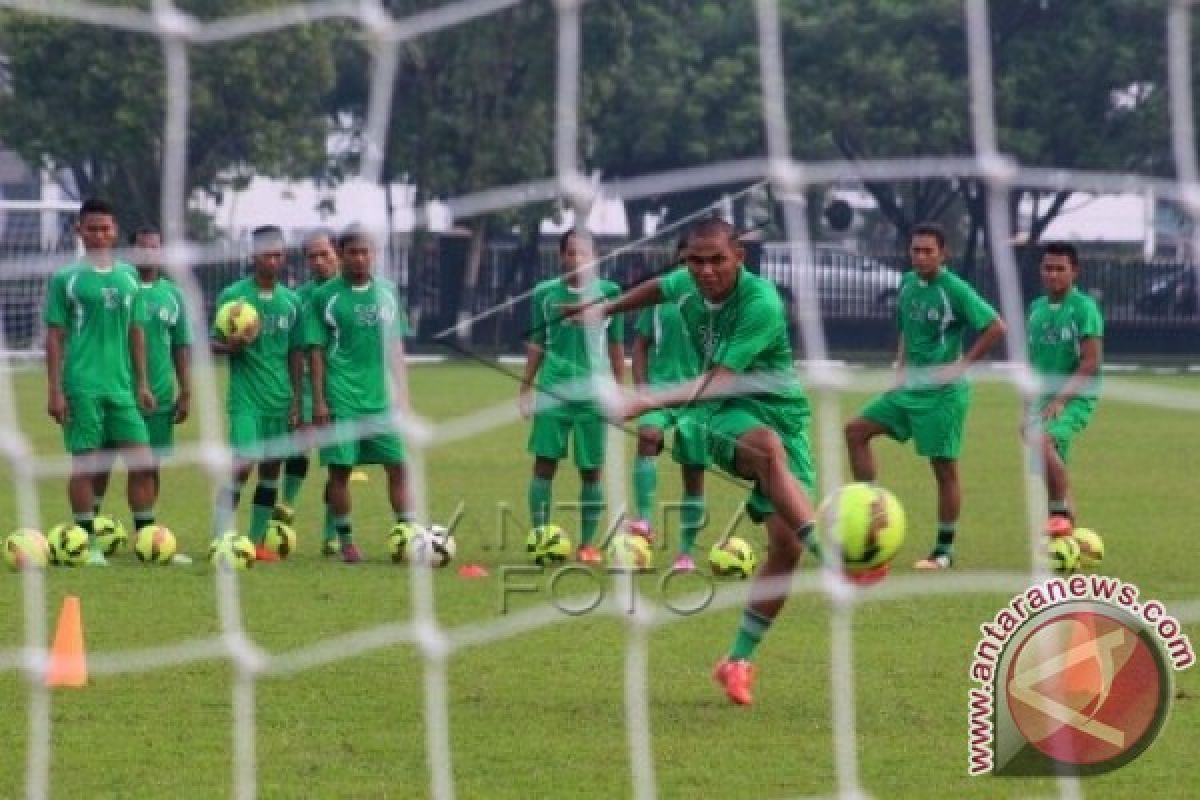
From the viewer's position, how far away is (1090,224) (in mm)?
46938

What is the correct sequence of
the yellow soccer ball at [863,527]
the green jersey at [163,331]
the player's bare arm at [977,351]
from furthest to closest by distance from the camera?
the green jersey at [163,331] → the player's bare arm at [977,351] → the yellow soccer ball at [863,527]

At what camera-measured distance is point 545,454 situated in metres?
13.0

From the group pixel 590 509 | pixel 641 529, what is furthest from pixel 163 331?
pixel 641 529

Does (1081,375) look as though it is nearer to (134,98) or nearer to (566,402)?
(566,402)

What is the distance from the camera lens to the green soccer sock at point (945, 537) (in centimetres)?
1265

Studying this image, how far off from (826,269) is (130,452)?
89.4ft

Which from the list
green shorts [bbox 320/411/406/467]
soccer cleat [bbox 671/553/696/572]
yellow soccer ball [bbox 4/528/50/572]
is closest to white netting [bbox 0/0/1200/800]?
yellow soccer ball [bbox 4/528/50/572]

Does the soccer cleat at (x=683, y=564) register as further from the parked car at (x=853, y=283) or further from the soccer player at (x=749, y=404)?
the parked car at (x=853, y=283)

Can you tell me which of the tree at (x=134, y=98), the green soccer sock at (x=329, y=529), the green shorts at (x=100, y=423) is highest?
the tree at (x=134, y=98)

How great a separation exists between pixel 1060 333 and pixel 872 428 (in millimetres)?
1072

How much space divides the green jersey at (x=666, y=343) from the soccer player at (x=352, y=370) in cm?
124

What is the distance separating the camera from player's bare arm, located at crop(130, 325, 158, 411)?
1248 cm

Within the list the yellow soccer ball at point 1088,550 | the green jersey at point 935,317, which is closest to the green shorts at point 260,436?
the green jersey at point 935,317

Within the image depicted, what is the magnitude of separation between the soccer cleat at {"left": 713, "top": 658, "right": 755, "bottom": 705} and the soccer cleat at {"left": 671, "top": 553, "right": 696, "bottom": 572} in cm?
351
